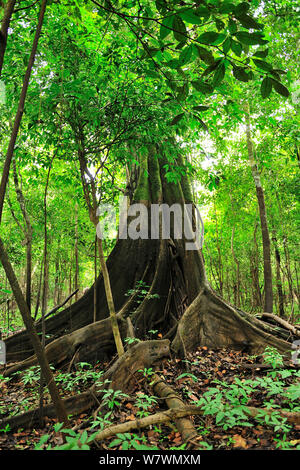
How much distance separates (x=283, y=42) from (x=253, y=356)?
22.0 feet

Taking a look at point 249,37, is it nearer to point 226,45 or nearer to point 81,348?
point 226,45

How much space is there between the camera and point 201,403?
2186 mm

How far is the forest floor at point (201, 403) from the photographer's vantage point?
2129 mm

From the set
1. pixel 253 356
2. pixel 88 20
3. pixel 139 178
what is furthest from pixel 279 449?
pixel 139 178

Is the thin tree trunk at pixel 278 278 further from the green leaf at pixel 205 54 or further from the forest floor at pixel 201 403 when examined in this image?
the green leaf at pixel 205 54

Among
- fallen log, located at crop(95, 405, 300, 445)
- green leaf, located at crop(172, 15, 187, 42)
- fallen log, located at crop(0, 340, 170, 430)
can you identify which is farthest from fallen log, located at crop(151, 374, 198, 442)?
green leaf, located at crop(172, 15, 187, 42)

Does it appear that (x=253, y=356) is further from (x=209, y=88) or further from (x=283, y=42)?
(x=283, y=42)

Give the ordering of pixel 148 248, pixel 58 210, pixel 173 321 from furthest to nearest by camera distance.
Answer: pixel 58 210, pixel 148 248, pixel 173 321

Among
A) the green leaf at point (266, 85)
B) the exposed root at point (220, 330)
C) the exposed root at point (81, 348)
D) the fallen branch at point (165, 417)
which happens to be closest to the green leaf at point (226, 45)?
the green leaf at point (266, 85)

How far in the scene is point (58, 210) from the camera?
11375 millimetres

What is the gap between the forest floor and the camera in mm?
2129

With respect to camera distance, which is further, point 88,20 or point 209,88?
point 88,20

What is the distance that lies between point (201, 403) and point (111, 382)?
1390 millimetres

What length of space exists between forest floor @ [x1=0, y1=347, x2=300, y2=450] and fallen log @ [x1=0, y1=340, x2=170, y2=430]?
0.08m
